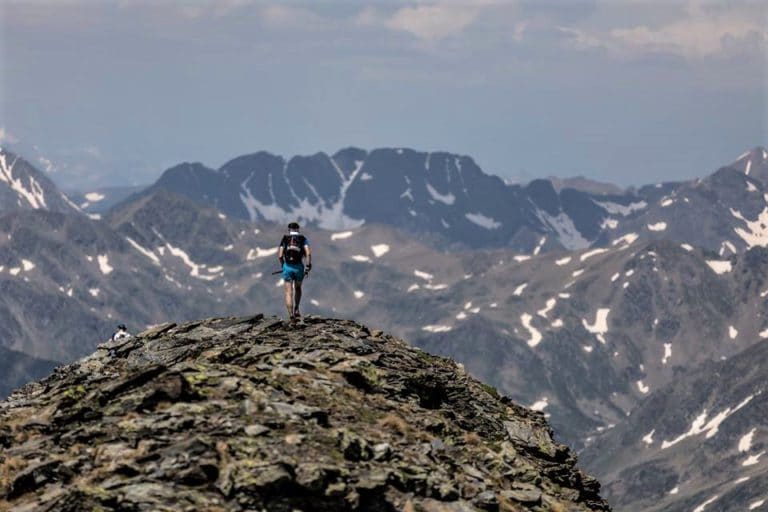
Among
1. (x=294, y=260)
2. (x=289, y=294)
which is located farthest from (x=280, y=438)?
(x=289, y=294)

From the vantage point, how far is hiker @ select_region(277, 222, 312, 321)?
52219mm

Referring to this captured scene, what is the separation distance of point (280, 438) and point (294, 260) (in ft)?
61.4

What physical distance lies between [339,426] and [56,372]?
2115 cm

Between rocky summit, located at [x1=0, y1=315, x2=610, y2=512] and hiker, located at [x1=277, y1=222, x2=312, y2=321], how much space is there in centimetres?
307

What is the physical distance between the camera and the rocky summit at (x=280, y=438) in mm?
31828

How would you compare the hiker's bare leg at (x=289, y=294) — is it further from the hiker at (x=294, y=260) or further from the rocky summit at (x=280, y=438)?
the rocky summit at (x=280, y=438)

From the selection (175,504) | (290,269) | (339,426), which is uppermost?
(290,269)

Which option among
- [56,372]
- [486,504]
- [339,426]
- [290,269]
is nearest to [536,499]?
[486,504]

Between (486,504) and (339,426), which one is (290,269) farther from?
(486,504)

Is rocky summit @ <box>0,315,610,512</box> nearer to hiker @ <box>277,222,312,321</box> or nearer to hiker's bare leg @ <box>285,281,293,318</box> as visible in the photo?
hiker @ <box>277,222,312,321</box>

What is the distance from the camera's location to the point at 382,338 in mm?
52094

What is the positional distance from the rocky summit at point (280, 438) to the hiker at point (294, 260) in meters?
3.07

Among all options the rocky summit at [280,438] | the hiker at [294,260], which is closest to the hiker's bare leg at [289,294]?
the hiker at [294,260]

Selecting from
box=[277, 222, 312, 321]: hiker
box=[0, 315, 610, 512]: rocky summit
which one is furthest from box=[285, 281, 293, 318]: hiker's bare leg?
box=[0, 315, 610, 512]: rocky summit
